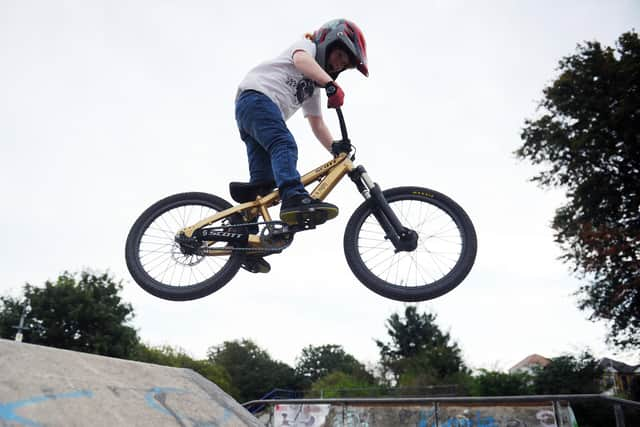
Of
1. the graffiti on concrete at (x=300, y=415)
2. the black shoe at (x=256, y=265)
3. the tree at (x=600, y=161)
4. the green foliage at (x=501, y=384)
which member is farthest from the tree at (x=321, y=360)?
the black shoe at (x=256, y=265)

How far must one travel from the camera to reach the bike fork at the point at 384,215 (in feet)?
13.0

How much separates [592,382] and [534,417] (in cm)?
2029

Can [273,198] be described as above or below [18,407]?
above

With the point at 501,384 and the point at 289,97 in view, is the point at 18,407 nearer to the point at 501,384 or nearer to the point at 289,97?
the point at 289,97

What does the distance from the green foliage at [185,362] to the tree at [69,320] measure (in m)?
18.6

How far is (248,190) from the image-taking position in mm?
4246

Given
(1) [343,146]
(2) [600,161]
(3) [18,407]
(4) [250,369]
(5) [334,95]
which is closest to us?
(3) [18,407]

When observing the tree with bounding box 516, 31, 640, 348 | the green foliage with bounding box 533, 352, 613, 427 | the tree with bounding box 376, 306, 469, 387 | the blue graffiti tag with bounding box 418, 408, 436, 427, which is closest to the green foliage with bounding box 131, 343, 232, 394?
the tree with bounding box 376, 306, 469, 387

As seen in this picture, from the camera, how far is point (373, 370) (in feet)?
161

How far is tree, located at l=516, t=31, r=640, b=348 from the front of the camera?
17.8 metres

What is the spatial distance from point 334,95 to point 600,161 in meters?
19.0

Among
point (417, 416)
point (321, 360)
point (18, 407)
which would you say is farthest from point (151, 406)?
point (321, 360)

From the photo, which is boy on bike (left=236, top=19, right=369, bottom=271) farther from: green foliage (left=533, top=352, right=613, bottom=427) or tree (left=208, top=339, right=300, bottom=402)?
tree (left=208, top=339, right=300, bottom=402)

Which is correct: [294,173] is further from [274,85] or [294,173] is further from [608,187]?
[608,187]
